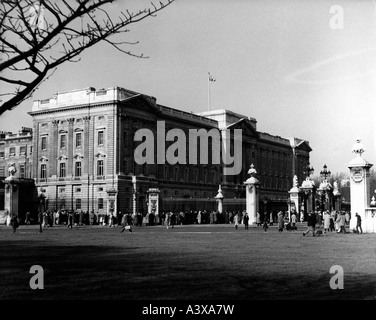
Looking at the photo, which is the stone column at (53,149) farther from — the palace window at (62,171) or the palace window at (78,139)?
the palace window at (78,139)

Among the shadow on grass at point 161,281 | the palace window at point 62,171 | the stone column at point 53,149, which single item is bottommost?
the shadow on grass at point 161,281

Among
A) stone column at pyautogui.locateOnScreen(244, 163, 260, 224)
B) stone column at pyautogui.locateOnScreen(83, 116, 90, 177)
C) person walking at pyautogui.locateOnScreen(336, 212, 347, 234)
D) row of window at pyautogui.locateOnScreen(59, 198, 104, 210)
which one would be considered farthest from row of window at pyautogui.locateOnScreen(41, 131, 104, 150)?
person walking at pyautogui.locateOnScreen(336, 212, 347, 234)

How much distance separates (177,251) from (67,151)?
5134cm

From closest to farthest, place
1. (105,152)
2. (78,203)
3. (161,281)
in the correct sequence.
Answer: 1. (161,281)
2. (78,203)
3. (105,152)

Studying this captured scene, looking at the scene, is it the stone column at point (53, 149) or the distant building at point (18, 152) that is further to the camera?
the distant building at point (18, 152)

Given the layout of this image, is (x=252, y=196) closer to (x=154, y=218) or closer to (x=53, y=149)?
(x=154, y=218)

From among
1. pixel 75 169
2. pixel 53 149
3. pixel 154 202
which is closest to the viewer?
pixel 154 202

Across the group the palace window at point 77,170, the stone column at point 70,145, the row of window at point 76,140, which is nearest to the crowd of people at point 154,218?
the palace window at point 77,170

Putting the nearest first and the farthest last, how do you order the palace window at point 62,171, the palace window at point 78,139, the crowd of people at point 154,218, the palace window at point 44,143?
the crowd of people at point 154,218 < the palace window at point 78,139 < the palace window at point 62,171 < the palace window at point 44,143

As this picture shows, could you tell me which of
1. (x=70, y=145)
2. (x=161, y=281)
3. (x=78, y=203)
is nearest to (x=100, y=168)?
(x=78, y=203)

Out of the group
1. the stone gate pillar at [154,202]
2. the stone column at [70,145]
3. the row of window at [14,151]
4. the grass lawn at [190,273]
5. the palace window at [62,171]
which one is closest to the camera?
the grass lawn at [190,273]

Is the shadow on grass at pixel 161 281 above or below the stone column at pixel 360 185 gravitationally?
below

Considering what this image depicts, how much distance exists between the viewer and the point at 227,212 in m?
54.9

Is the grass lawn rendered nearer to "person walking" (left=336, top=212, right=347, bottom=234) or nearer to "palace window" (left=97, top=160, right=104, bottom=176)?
"person walking" (left=336, top=212, right=347, bottom=234)
